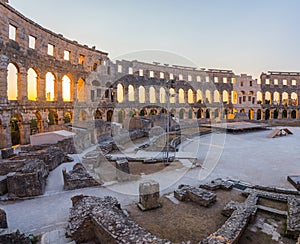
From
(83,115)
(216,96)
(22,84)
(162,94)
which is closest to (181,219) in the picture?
(22,84)

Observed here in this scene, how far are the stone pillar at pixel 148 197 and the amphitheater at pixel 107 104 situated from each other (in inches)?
32.3

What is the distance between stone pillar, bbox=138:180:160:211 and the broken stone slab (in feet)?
3.28

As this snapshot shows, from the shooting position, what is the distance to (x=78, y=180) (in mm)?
9125

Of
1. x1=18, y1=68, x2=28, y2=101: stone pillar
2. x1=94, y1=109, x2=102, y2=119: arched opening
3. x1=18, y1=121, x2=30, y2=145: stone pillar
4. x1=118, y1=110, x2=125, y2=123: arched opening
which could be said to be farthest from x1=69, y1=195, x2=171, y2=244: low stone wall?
x1=118, y1=110, x2=125, y2=123: arched opening

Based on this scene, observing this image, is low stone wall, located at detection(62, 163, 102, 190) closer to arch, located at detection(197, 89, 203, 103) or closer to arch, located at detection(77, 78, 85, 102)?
arch, located at detection(77, 78, 85, 102)

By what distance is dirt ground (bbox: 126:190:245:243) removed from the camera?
5.90m

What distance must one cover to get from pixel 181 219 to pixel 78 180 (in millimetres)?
4515

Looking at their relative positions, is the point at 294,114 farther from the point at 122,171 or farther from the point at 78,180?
the point at 78,180

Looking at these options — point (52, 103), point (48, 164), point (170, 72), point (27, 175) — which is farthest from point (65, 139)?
point (170, 72)

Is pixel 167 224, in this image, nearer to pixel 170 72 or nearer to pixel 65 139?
pixel 65 139

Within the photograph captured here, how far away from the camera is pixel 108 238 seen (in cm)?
472

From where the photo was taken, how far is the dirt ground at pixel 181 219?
590 centimetres

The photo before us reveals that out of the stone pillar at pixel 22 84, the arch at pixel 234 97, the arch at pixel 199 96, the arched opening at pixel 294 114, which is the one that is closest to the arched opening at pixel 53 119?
the stone pillar at pixel 22 84

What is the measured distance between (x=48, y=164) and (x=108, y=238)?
7508mm
